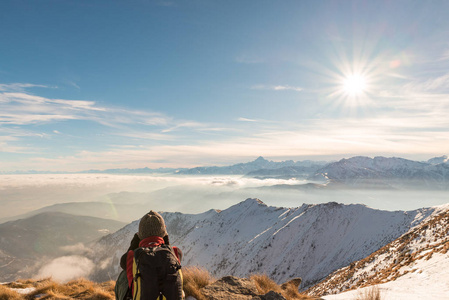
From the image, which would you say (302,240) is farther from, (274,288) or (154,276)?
(154,276)

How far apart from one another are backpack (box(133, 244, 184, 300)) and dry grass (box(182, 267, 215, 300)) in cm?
350

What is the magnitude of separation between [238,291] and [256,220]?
121m

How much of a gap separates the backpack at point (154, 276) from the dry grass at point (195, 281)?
3.50m

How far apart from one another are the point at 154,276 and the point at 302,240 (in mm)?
85099

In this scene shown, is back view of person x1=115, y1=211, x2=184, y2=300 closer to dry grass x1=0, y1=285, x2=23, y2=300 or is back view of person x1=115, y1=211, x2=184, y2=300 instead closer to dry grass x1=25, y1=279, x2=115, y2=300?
dry grass x1=25, y1=279, x2=115, y2=300

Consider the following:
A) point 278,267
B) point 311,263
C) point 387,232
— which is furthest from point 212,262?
point 387,232

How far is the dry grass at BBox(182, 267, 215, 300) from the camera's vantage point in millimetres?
6414

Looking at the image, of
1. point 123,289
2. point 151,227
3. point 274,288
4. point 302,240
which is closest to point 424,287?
point 274,288

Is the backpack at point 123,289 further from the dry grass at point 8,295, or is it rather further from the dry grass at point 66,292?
the dry grass at point 8,295

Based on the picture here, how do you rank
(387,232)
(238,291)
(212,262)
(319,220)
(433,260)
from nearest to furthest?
(238,291), (433,260), (387,232), (319,220), (212,262)

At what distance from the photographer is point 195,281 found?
749cm

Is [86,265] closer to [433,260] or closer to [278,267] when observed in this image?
[278,267]

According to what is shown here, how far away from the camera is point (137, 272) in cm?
333

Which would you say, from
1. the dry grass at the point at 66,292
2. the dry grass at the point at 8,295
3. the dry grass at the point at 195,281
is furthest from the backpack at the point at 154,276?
the dry grass at the point at 8,295
